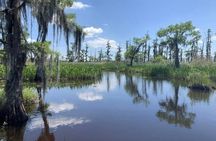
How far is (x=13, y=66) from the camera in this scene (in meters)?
11.9

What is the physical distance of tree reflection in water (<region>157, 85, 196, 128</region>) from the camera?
14.0m

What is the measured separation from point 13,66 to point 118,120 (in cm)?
486

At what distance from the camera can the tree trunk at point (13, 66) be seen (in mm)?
11703

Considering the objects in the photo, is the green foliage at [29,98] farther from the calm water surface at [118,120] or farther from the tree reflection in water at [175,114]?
the tree reflection in water at [175,114]

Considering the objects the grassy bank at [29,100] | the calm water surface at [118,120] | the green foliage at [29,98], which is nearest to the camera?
the calm water surface at [118,120]

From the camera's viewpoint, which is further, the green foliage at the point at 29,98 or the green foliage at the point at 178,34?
the green foliage at the point at 178,34

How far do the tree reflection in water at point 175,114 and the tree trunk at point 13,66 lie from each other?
640cm

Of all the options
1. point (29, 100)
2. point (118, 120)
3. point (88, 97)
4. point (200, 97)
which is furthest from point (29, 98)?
point (200, 97)

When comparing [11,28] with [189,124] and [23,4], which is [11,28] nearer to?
[23,4]

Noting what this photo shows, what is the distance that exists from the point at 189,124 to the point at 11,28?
8.06 m

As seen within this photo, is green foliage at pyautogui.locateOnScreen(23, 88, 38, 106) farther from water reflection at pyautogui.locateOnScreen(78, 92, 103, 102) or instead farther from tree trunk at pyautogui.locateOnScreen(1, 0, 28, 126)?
water reflection at pyautogui.locateOnScreen(78, 92, 103, 102)

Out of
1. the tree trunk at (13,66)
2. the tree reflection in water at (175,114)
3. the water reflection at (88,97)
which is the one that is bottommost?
the tree reflection in water at (175,114)

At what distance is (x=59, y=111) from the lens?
1530cm

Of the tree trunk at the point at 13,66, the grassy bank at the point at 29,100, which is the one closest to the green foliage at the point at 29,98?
the grassy bank at the point at 29,100
